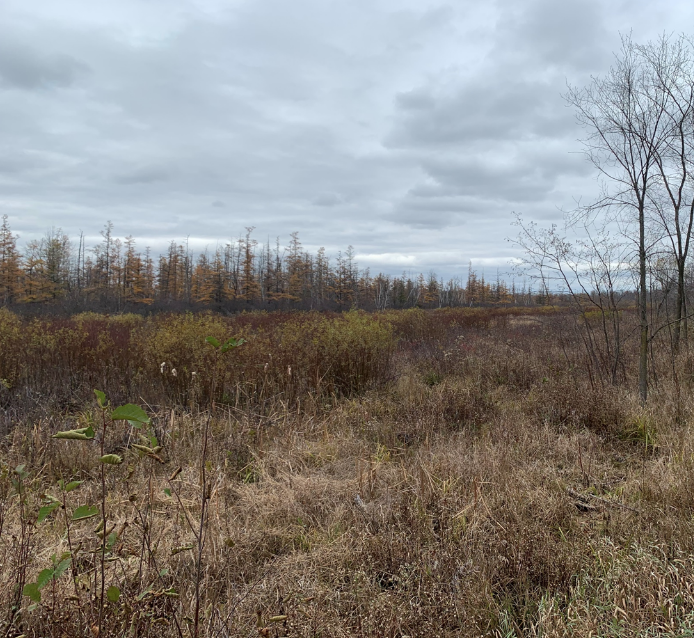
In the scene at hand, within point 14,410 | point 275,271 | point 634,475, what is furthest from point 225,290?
point 634,475

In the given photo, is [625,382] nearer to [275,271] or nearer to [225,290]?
[225,290]

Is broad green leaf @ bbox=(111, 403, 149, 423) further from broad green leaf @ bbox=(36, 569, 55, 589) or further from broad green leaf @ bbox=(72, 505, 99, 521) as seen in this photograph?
broad green leaf @ bbox=(36, 569, 55, 589)

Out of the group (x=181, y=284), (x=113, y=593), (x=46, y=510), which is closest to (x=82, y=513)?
(x=46, y=510)

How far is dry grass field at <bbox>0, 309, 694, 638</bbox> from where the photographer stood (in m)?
1.75

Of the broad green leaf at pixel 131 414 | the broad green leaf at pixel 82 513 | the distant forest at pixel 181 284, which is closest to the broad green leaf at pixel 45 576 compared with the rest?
the broad green leaf at pixel 82 513

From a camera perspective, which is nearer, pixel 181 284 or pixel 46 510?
pixel 46 510

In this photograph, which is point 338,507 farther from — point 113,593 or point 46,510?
point 46,510

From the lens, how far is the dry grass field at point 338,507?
1.75 metres

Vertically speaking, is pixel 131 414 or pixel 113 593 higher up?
pixel 131 414

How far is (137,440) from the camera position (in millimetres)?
3908

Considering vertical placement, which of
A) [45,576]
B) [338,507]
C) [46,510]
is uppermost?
[46,510]

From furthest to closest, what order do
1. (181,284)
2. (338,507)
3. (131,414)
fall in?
(181,284), (338,507), (131,414)

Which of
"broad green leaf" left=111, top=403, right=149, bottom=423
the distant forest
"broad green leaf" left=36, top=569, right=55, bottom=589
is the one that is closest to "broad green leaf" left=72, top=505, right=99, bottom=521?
"broad green leaf" left=36, top=569, right=55, bottom=589

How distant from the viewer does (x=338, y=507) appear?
9.32ft
